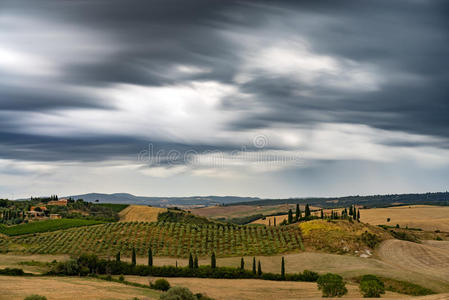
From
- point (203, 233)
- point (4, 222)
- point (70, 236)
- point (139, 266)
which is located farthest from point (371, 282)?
point (4, 222)

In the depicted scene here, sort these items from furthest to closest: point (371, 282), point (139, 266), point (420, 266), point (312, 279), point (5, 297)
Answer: point (420, 266)
point (139, 266)
point (312, 279)
point (371, 282)
point (5, 297)

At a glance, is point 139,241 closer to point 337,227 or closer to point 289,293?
point 337,227

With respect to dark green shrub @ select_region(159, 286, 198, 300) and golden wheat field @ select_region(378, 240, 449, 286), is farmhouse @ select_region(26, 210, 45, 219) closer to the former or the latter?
golden wheat field @ select_region(378, 240, 449, 286)

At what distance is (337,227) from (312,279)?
47.6 m

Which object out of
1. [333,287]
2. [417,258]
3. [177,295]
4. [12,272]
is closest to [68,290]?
[177,295]

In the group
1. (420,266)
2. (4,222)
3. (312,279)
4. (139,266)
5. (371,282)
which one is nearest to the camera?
(371,282)

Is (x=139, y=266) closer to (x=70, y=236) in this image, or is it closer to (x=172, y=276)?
(x=172, y=276)

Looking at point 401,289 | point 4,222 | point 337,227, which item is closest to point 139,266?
point 401,289

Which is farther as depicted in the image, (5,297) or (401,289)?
(401,289)

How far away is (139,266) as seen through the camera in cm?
9088

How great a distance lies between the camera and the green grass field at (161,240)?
388ft

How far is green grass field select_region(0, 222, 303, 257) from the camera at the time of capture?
118m

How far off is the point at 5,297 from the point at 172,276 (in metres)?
37.1

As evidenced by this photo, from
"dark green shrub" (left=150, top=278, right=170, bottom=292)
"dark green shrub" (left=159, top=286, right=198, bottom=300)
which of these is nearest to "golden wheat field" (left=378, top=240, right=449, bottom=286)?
"dark green shrub" (left=150, top=278, right=170, bottom=292)
